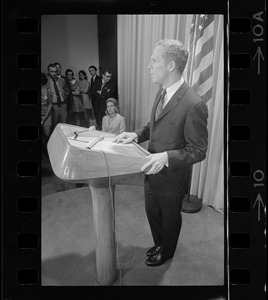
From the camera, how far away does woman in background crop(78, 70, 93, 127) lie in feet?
4.94

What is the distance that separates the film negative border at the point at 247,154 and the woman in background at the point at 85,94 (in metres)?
0.62

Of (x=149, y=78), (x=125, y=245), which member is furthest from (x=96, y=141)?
(x=125, y=245)

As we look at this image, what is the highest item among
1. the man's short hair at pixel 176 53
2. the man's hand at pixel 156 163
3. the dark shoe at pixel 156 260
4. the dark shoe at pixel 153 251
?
the man's short hair at pixel 176 53

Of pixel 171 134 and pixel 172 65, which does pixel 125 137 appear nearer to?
pixel 171 134

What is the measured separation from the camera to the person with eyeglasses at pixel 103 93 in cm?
151

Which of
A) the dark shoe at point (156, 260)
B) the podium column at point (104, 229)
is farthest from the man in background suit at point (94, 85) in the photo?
the dark shoe at point (156, 260)

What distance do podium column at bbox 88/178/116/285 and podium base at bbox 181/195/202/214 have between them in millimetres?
332

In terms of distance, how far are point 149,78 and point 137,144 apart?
0.30 m

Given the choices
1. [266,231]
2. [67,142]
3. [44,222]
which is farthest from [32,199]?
[266,231]

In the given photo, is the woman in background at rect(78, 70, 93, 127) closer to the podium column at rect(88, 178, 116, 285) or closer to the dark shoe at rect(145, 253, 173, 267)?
the podium column at rect(88, 178, 116, 285)

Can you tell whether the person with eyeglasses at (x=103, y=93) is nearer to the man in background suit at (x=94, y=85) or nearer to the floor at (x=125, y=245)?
the man in background suit at (x=94, y=85)

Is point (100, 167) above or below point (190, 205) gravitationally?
above

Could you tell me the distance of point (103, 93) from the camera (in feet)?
4.99
